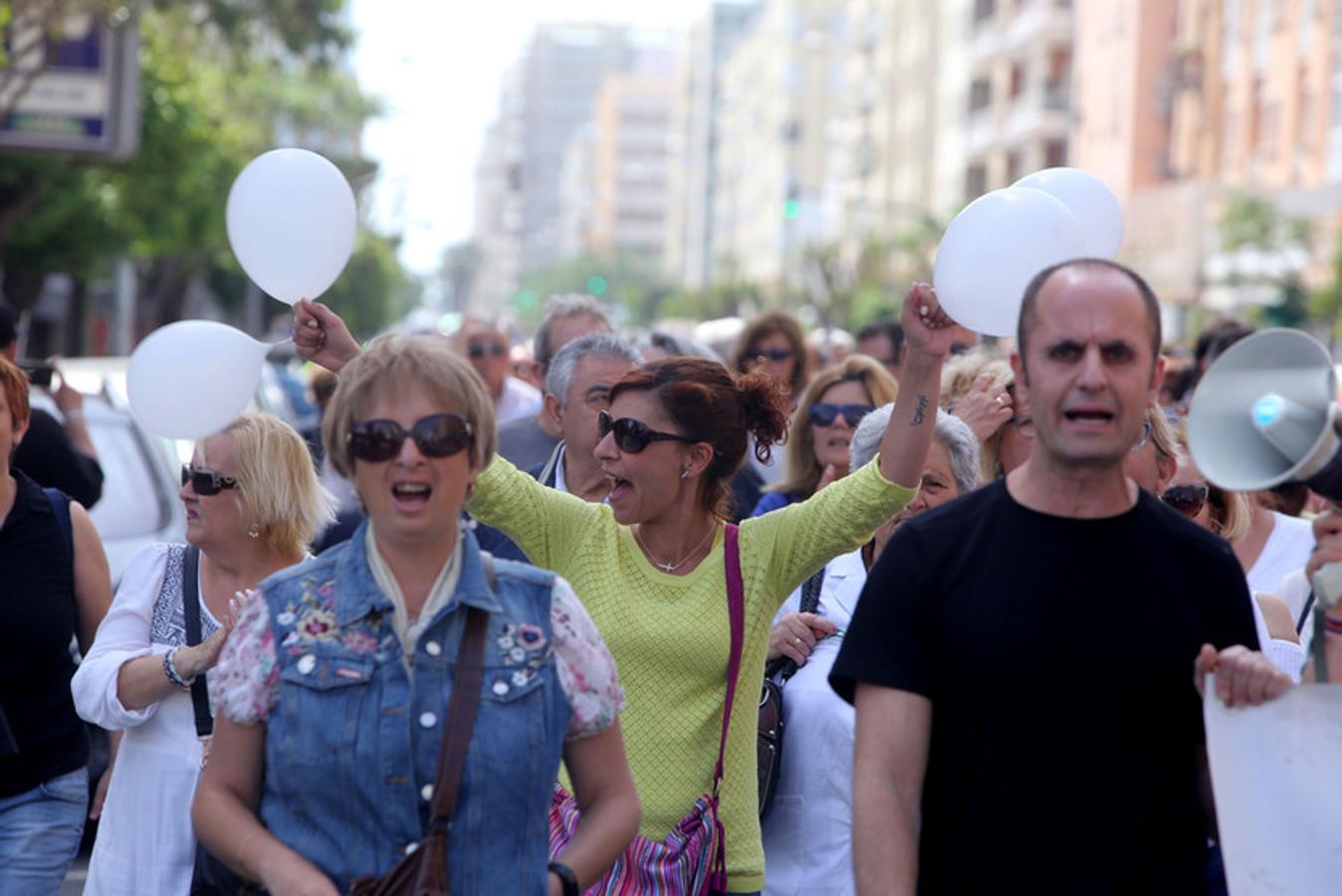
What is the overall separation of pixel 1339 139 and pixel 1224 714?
38964mm

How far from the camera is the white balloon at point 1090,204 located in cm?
505

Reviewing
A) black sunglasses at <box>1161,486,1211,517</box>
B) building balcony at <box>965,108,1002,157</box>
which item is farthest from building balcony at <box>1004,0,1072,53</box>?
black sunglasses at <box>1161,486,1211,517</box>

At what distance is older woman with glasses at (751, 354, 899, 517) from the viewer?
7.31 m

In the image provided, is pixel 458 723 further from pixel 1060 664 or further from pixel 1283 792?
pixel 1283 792

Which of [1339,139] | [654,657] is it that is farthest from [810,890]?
[1339,139]

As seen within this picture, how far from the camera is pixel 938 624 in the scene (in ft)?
11.8

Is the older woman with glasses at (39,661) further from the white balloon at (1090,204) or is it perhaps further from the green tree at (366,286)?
the green tree at (366,286)

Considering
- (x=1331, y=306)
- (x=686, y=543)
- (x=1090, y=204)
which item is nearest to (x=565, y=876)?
(x=686, y=543)

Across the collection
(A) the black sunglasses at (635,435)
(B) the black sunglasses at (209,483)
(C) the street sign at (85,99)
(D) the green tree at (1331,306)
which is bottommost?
(B) the black sunglasses at (209,483)

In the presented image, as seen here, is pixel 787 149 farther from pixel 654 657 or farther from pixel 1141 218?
pixel 654 657

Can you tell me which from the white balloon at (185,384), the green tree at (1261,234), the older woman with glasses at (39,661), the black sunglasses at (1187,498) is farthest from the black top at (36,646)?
the green tree at (1261,234)

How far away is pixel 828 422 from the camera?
7.46 m

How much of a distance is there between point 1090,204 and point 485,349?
703 cm

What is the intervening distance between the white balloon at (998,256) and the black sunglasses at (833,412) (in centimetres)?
282
